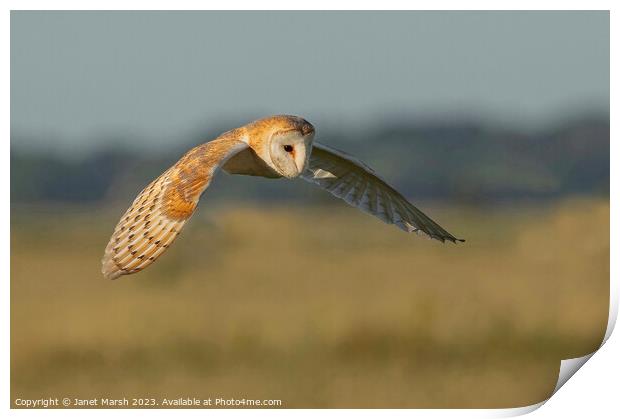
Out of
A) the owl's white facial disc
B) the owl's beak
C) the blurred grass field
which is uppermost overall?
the owl's beak

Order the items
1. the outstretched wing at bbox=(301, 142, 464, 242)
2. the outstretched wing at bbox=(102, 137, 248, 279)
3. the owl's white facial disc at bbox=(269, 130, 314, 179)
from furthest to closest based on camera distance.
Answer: the outstretched wing at bbox=(301, 142, 464, 242) < the owl's white facial disc at bbox=(269, 130, 314, 179) < the outstretched wing at bbox=(102, 137, 248, 279)

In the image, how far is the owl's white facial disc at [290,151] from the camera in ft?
9.97

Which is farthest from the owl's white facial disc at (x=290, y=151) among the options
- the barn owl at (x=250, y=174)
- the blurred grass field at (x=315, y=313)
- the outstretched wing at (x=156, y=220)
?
the blurred grass field at (x=315, y=313)

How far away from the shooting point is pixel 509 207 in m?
5.04

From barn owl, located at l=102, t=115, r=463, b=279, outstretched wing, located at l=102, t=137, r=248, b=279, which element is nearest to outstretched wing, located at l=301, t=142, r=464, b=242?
barn owl, located at l=102, t=115, r=463, b=279

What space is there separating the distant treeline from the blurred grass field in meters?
0.12

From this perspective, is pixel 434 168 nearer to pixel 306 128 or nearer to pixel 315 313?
pixel 315 313

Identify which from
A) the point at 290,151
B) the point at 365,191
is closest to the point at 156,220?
the point at 290,151

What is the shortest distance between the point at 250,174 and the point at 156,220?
0.59 meters

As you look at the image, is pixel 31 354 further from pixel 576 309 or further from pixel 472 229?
pixel 472 229

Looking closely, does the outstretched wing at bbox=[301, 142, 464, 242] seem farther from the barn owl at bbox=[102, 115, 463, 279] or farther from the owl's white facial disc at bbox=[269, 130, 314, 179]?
the owl's white facial disc at bbox=[269, 130, 314, 179]

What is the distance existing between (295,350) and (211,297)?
79 centimetres

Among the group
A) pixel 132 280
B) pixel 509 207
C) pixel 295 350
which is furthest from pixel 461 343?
pixel 132 280

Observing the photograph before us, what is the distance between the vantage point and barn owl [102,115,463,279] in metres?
2.63
